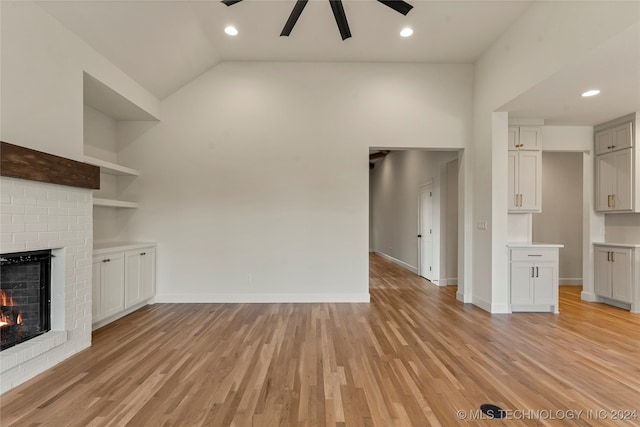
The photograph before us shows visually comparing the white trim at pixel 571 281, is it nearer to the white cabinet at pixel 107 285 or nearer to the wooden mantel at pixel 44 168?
the white cabinet at pixel 107 285

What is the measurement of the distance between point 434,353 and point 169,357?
2.47 m

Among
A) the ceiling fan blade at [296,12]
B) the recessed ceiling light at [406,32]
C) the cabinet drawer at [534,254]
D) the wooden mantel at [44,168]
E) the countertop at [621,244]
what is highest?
the recessed ceiling light at [406,32]

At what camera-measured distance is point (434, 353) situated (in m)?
2.91

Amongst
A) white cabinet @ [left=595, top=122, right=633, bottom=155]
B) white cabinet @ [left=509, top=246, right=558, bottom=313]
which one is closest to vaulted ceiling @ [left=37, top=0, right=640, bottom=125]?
white cabinet @ [left=595, top=122, right=633, bottom=155]

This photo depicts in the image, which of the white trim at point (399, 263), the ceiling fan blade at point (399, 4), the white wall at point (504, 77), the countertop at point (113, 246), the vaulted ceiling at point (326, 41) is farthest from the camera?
the white trim at point (399, 263)

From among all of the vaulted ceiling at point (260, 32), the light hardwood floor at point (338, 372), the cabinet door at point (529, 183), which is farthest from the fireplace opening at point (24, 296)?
the cabinet door at point (529, 183)

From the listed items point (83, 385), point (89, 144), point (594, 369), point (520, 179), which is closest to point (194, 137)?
point (89, 144)

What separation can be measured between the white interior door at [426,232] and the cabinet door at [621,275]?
2.83 meters

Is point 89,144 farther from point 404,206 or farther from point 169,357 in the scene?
point 404,206

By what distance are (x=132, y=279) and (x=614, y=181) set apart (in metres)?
7.17

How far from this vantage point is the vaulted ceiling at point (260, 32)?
3.21 meters

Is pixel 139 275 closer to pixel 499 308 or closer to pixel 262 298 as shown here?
pixel 262 298

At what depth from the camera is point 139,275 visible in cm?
425

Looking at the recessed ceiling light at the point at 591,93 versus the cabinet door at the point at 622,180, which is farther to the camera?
the cabinet door at the point at 622,180
